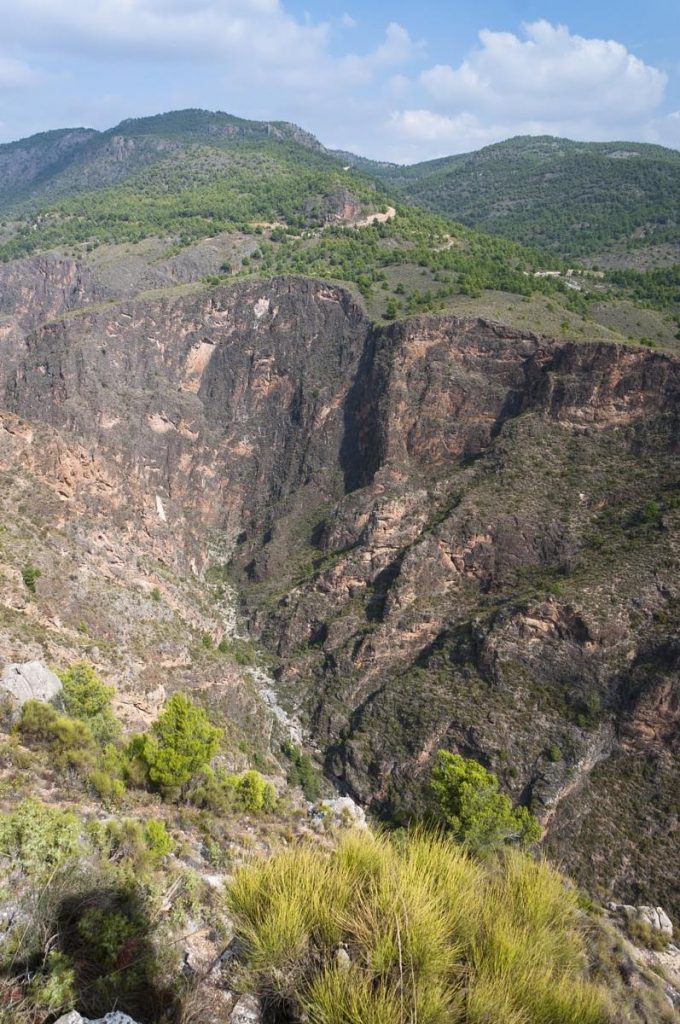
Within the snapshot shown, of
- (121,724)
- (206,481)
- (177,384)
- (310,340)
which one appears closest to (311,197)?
(310,340)

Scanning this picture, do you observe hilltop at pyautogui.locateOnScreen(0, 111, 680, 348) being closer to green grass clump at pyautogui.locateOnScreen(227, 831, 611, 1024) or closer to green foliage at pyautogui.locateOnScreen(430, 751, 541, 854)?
green foliage at pyautogui.locateOnScreen(430, 751, 541, 854)

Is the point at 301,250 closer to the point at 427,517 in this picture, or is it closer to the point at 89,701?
the point at 427,517

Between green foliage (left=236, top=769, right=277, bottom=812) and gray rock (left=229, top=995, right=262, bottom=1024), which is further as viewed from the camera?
green foliage (left=236, top=769, right=277, bottom=812)

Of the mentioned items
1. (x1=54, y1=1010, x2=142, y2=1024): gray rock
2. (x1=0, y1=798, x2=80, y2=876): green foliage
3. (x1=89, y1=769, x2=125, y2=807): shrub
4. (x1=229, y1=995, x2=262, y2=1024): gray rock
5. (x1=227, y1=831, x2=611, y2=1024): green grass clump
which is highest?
(x1=227, y1=831, x2=611, y2=1024): green grass clump

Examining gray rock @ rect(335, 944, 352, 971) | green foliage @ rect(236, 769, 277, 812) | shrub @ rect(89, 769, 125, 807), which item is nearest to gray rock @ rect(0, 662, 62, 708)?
shrub @ rect(89, 769, 125, 807)

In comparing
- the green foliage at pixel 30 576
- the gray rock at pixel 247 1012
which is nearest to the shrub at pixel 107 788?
the gray rock at pixel 247 1012

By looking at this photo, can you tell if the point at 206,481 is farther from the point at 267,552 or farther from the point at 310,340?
the point at 310,340

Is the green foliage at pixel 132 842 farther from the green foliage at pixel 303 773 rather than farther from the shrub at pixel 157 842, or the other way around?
the green foliage at pixel 303 773
